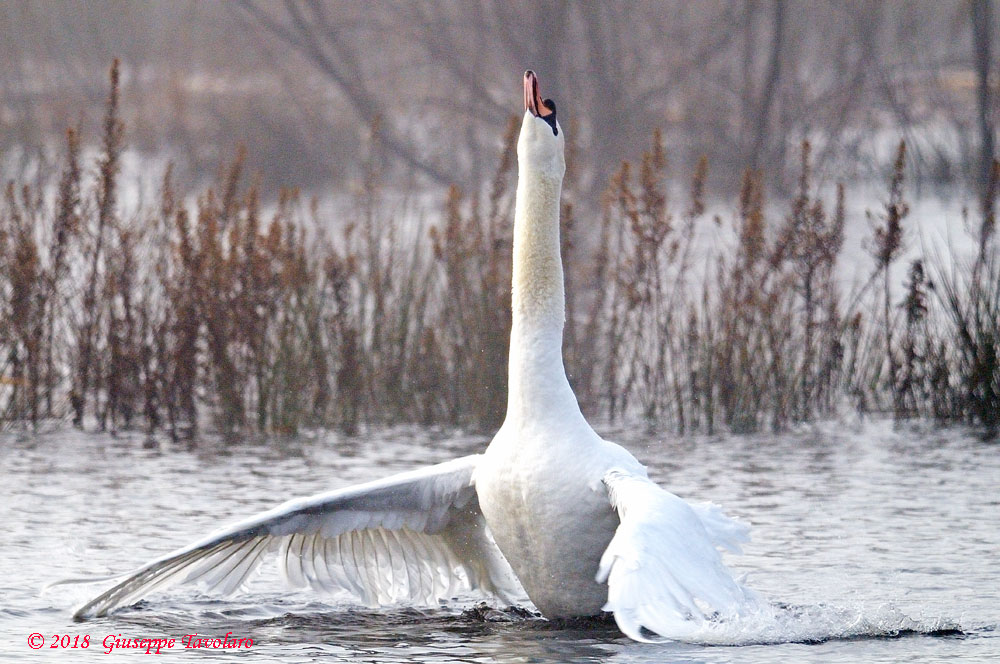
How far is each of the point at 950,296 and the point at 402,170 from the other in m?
12.7

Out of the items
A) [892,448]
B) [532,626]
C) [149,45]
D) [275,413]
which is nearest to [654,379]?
[892,448]

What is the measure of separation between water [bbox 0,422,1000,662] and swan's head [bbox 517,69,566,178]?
1.74 meters

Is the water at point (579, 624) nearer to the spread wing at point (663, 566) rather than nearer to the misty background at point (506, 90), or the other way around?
the spread wing at point (663, 566)

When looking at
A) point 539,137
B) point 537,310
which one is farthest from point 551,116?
point 537,310

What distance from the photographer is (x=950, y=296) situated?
9.17 meters

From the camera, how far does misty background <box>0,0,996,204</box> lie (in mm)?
19328

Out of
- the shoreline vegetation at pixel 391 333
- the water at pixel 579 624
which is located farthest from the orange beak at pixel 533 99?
the shoreline vegetation at pixel 391 333

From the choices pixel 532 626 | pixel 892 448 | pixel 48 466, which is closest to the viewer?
pixel 532 626

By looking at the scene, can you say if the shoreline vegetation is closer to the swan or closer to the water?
the water

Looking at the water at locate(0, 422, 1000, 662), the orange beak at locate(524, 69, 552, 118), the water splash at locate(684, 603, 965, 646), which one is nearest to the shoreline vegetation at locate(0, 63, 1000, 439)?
the water at locate(0, 422, 1000, 662)

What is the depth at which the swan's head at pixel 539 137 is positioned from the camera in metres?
5.84

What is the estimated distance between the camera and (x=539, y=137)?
19.5 feet

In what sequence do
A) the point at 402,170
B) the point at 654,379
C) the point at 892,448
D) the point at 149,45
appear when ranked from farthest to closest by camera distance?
the point at 149,45 → the point at 402,170 → the point at 654,379 → the point at 892,448

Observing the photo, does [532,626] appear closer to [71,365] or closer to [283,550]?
[283,550]
